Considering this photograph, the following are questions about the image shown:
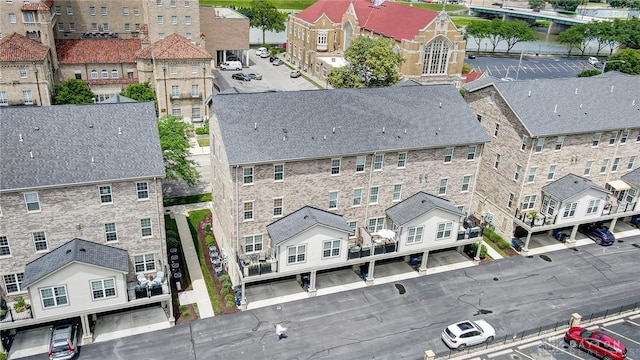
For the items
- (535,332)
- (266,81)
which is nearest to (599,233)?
(535,332)

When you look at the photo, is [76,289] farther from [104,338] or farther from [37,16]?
[37,16]

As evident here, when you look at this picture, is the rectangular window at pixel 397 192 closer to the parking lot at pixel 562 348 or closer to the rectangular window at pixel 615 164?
the parking lot at pixel 562 348

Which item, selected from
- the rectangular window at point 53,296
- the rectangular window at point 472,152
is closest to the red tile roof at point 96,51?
the rectangular window at point 53,296

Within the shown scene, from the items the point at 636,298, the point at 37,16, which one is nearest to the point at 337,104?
the point at 636,298

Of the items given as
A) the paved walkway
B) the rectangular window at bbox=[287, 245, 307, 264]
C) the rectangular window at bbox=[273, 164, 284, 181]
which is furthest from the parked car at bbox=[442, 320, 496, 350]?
the paved walkway

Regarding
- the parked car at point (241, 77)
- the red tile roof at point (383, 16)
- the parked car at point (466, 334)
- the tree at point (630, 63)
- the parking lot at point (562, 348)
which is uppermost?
the red tile roof at point (383, 16)
